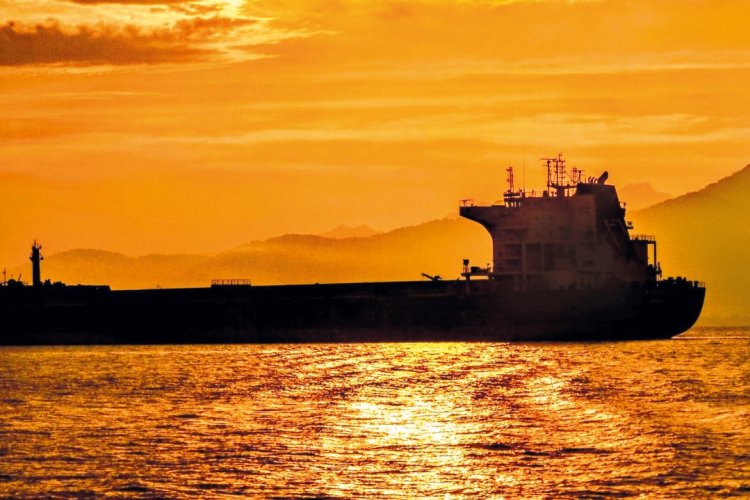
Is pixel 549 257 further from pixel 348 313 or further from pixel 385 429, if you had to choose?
pixel 385 429

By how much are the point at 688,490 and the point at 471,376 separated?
27.9 m

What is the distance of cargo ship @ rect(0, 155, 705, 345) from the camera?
3361 inches

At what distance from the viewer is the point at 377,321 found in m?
91.6

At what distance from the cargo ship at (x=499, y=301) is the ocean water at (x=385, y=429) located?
17.1m

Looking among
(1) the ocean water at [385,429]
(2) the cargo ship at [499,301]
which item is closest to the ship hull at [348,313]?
(2) the cargo ship at [499,301]

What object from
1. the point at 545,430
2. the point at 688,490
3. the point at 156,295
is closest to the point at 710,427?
the point at 545,430

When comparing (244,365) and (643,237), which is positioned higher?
(643,237)

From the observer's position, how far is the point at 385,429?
128ft

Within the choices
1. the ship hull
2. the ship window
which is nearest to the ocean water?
the ship hull

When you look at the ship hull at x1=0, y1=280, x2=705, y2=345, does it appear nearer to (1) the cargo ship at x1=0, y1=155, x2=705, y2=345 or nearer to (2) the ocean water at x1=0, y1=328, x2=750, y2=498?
(1) the cargo ship at x1=0, y1=155, x2=705, y2=345

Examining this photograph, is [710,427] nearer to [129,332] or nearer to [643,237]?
[643,237]

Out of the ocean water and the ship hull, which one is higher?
the ship hull

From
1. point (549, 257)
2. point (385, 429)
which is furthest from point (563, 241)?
point (385, 429)

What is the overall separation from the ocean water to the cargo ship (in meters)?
17.1
